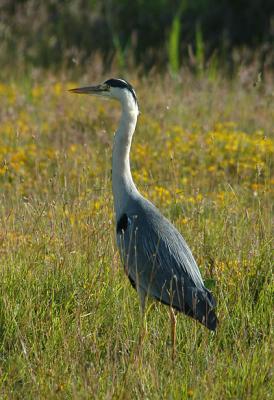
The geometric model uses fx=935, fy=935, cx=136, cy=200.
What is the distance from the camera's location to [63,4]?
12883 mm

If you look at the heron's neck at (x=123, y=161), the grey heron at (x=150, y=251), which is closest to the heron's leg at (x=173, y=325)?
the grey heron at (x=150, y=251)

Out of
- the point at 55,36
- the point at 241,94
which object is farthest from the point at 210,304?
the point at 55,36

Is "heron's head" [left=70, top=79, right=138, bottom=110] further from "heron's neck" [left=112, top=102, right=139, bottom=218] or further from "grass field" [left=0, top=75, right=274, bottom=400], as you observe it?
"grass field" [left=0, top=75, right=274, bottom=400]

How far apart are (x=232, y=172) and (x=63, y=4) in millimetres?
6016

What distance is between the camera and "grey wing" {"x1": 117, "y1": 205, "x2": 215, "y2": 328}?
430cm

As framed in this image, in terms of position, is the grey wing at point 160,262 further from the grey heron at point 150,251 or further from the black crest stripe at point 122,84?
the black crest stripe at point 122,84

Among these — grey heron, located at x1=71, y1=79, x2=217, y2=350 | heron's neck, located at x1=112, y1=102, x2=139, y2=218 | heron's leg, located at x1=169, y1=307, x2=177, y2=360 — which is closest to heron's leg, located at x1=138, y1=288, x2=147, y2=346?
grey heron, located at x1=71, y1=79, x2=217, y2=350

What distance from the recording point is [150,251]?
15.1 feet

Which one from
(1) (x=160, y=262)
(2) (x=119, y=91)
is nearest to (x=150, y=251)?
(1) (x=160, y=262)

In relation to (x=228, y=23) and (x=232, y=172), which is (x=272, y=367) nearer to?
(x=232, y=172)

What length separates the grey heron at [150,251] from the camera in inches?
169

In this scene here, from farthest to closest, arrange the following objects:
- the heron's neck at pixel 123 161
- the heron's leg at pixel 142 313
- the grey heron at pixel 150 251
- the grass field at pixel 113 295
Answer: the heron's neck at pixel 123 161 → the grey heron at pixel 150 251 → the heron's leg at pixel 142 313 → the grass field at pixel 113 295

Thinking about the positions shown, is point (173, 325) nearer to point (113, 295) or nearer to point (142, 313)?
point (142, 313)

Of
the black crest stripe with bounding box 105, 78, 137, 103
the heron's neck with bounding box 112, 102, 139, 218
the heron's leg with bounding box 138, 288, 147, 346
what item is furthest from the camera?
the black crest stripe with bounding box 105, 78, 137, 103
